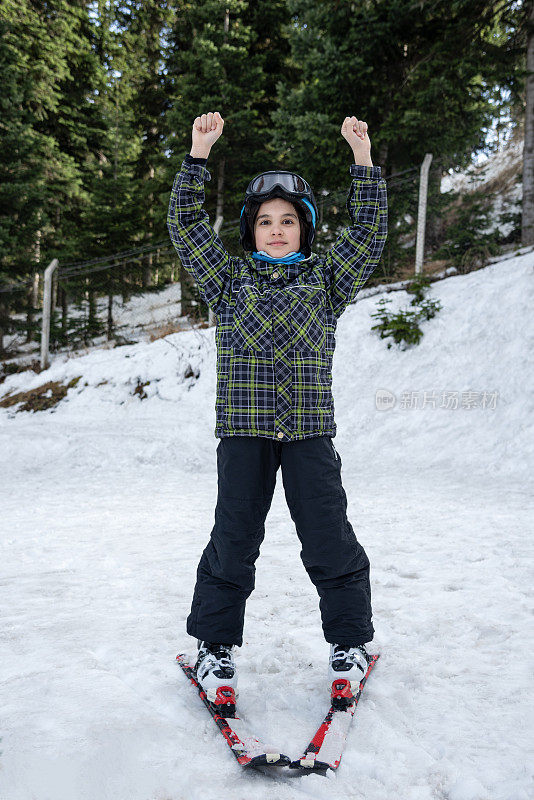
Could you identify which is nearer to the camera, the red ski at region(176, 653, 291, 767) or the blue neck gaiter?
the red ski at region(176, 653, 291, 767)

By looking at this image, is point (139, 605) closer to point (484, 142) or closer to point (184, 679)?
point (184, 679)

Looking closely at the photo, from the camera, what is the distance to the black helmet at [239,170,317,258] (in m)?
2.08

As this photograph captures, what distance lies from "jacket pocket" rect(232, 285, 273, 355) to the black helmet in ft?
1.15

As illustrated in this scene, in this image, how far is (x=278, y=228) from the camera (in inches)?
81.4

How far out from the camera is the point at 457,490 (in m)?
5.09

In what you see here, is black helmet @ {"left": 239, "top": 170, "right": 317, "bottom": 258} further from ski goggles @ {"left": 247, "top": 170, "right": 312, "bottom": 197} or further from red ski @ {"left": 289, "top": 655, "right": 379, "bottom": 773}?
red ski @ {"left": 289, "top": 655, "right": 379, "bottom": 773}

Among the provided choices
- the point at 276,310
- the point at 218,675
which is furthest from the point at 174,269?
the point at 218,675

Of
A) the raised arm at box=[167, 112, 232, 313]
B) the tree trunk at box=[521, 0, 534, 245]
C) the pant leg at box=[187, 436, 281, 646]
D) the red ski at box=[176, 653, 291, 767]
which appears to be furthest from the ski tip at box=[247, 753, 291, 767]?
the tree trunk at box=[521, 0, 534, 245]

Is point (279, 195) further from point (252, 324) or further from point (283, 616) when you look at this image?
point (283, 616)

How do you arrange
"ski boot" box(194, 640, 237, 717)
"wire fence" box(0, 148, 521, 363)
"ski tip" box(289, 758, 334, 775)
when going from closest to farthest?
"ski tip" box(289, 758, 334, 775)
"ski boot" box(194, 640, 237, 717)
"wire fence" box(0, 148, 521, 363)

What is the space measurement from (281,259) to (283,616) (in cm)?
171

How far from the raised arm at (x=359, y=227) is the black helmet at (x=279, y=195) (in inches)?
6.3

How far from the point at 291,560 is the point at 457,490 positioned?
8.12 ft

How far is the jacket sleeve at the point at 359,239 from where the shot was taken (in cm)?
204
